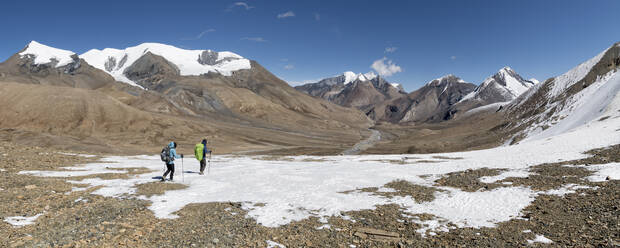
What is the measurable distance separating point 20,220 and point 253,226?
7.68 meters

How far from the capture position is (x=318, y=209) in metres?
13.2

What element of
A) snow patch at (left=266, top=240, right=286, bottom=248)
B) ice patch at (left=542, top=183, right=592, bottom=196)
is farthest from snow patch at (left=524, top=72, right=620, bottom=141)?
snow patch at (left=266, top=240, right=286, bottom=248)

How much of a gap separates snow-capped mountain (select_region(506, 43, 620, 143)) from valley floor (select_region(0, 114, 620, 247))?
47.1 m

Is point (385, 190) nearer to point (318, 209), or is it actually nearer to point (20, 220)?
point (318, 209)

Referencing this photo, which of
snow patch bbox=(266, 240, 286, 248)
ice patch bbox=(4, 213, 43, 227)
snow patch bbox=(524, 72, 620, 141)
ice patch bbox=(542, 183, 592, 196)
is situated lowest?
snow patch bbox=(266, 240, 286, 248)

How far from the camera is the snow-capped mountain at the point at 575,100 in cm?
6222

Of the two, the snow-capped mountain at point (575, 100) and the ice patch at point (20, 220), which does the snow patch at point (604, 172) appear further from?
the snow-capped mountain at point (575, 100)

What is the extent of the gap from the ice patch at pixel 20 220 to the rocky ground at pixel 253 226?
0.88ft

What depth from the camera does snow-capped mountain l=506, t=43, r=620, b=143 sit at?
62.2 m

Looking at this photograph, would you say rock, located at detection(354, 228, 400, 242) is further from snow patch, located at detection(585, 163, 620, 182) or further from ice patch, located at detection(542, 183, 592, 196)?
snow patch, located at detection(585, 163, 620, 182)

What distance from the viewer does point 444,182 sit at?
18.8 meters

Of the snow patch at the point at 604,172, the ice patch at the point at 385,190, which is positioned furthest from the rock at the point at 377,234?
the snow patch at the point at 604,172

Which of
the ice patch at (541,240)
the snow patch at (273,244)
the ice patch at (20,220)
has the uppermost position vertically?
the ice patch at (20,220)

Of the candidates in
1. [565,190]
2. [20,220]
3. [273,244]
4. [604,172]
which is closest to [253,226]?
[273,244]
